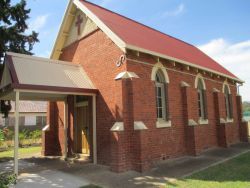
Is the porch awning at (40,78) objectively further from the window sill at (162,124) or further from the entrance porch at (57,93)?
the window sill at (162,124)

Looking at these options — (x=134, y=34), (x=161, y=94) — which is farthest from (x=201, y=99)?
(x=134, y=34)

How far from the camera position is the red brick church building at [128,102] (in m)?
10.2

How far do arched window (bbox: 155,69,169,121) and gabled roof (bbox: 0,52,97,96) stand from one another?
9.64 ft

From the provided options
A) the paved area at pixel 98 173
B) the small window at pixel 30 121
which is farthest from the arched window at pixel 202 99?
the small window at pixel 30 121

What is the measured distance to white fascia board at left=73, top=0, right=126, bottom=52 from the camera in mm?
10445

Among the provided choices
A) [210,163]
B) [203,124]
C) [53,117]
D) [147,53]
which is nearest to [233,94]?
[203,124]

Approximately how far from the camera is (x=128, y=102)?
10.4 meters

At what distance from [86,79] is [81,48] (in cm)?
202

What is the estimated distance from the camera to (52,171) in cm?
1035

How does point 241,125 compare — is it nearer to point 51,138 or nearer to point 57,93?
point 51,138

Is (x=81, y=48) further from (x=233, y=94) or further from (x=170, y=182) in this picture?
(x=233, y=94)

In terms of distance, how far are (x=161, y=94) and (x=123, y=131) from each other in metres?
3.38

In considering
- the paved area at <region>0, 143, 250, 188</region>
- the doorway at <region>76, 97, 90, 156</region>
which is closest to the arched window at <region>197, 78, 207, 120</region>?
the paved area at <region>0, 143, 250, 188</region>

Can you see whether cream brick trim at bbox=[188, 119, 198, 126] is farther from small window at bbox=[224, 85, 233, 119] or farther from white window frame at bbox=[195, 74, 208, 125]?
small window at bbox=[224, 85, 233, 119]
